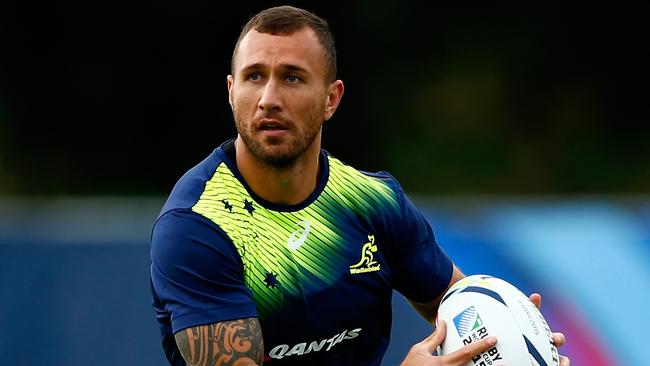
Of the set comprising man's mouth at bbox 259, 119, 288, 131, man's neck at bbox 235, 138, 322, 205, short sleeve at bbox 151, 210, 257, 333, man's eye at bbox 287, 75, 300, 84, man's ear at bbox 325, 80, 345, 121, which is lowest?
short sleeve at bbox 151, 210, 257, 333

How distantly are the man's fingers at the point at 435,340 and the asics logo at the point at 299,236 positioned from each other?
0.62 m

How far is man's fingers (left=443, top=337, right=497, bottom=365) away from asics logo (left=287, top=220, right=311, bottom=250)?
29.3 inches

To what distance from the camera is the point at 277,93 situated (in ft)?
15.0

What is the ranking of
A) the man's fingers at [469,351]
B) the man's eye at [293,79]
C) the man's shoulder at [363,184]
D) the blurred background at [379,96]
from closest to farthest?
the man's fingers at [469,351], the man's eye at [293,79], the man's shoulder at [363,184], the blurred background at [379,96]

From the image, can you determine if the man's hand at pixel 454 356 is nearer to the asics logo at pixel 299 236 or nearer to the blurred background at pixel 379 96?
the asics logo at pixel 299 236

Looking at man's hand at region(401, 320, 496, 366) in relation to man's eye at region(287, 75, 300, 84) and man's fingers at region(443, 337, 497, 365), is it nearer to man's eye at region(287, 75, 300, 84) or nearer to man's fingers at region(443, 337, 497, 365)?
man's fingers at region(443, 337, 497, 365)

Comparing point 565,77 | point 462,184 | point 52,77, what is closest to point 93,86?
point 52,77

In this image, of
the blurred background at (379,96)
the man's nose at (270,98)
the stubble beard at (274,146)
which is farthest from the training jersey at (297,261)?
the blurred background at (379,96)

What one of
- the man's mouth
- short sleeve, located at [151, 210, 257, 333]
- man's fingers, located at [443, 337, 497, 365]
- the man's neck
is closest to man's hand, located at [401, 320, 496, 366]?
man's fingers, located at [443, 337, 497, 365]

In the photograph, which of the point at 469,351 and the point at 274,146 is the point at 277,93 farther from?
the point at 469,351

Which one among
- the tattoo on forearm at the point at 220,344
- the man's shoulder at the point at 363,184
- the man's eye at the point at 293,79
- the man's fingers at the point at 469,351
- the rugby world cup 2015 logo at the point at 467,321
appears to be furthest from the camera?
the man's shoulder at the point at 363,184

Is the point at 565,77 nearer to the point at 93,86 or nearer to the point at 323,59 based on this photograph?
the point at 93,86

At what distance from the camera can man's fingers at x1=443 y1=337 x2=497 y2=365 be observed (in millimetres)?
4410

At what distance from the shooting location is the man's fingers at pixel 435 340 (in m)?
4.51
